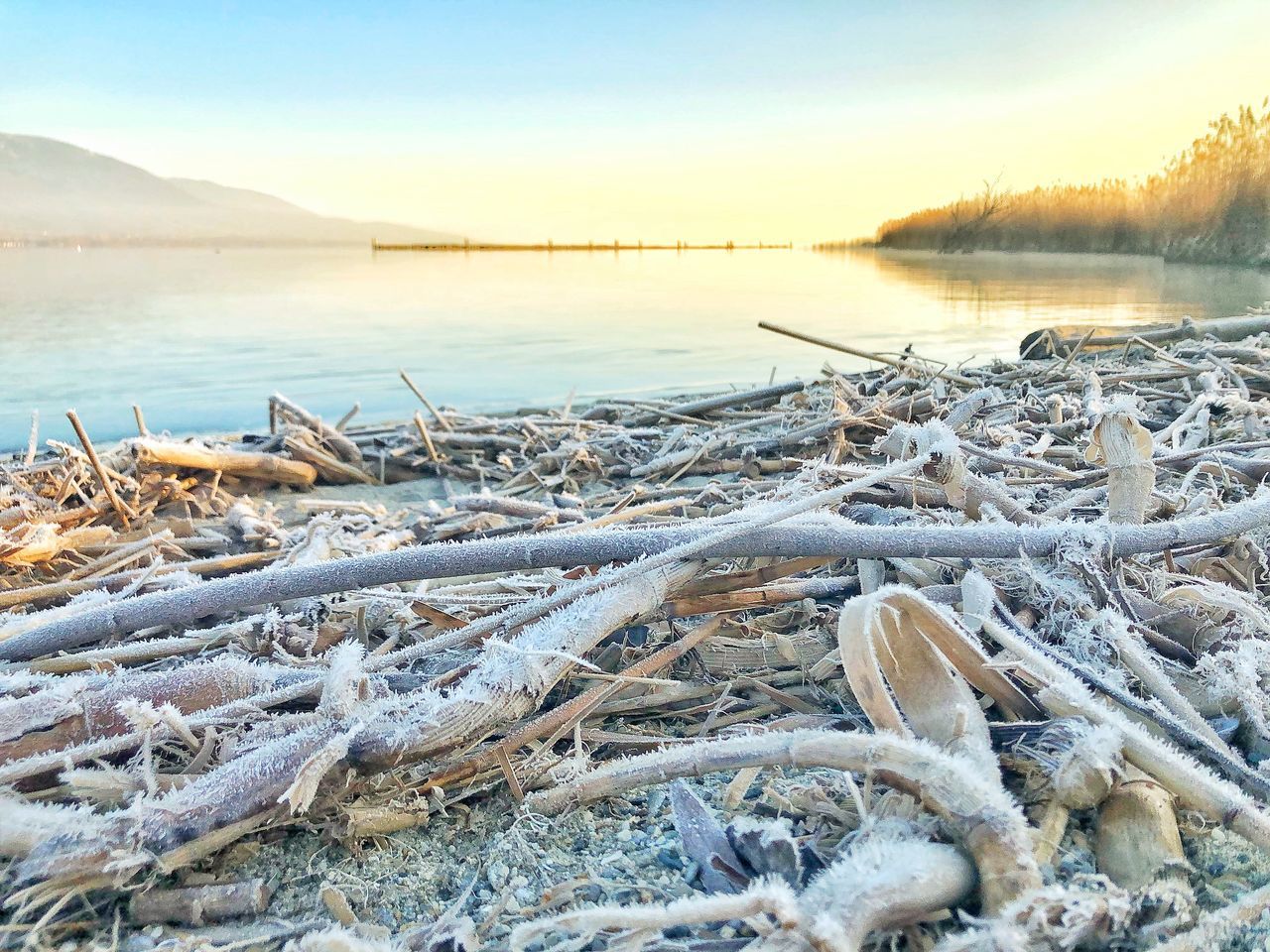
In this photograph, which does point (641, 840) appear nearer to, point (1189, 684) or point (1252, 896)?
point (1252, 896)

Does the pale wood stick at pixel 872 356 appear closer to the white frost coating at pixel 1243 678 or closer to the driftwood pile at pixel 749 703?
the driftwood pile at pixel 749 703

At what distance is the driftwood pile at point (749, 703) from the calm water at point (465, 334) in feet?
18.1

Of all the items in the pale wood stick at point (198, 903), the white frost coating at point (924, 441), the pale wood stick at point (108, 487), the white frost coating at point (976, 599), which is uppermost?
the white frost coating at point (924, 441)

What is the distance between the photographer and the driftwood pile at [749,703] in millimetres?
1029

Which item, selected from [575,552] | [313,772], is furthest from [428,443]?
[313,772]

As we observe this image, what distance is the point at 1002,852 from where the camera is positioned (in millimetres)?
985

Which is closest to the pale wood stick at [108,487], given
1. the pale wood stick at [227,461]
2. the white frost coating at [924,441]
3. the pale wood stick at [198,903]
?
the pale wood stick at [227,461]

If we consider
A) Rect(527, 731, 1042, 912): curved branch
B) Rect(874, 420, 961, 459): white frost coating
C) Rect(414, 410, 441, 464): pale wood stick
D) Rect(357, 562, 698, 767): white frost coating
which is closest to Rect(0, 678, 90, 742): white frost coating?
Rect(357, 562, 698, 767): white frost coating

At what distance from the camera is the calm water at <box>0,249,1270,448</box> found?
10141 mm

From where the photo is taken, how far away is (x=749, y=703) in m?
1.68

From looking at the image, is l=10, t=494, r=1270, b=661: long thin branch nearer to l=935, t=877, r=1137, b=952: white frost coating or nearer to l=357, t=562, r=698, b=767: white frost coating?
l=357, t=562, r=698, b=767: white frost coating

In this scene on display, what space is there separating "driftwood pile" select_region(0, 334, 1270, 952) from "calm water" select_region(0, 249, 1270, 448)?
5.53m

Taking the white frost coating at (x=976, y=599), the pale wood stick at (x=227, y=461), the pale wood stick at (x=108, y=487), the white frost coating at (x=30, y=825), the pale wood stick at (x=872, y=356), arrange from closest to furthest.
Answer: the white frost coating at (x=30, y=825)
the white frost coating at (x=976, y=599)
the pale wood stick at (x=108, y=487)
the pale wood stick at (x=227, y=461)
the pale wood stick at (x=872, y=356)

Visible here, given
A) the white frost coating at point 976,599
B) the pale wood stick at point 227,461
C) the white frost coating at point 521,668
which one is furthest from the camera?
the pale wood stick at point 227,461
